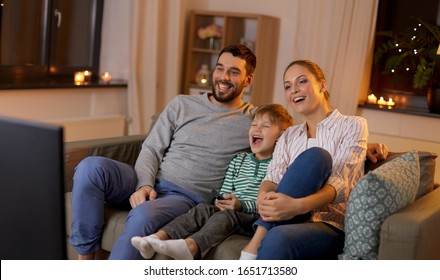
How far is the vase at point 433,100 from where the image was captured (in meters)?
4.17

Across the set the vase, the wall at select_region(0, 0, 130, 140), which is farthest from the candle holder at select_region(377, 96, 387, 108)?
the wall at select_region(0, 0, 130, 140)

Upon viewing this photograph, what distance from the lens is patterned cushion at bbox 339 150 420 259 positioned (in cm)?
207

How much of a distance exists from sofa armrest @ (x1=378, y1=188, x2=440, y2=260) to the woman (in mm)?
257

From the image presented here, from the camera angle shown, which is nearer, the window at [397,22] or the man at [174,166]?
the man at [174,166]

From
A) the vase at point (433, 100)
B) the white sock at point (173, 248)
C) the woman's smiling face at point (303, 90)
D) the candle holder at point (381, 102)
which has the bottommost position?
the white sock at point (173, 248)

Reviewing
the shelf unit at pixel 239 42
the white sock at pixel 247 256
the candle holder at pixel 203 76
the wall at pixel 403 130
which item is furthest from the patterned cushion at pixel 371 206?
the candle holder at pixel 203 76

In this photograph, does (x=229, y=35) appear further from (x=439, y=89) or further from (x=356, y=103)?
(x=439, y=89)

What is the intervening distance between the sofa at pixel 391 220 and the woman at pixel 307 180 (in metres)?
0.12

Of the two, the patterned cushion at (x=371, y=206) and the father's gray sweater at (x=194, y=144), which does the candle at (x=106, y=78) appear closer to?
the father's gray sweater at (x=194, y=144)

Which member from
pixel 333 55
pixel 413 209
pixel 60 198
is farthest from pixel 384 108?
pixel 60 198

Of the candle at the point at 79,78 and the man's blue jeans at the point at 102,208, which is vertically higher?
the candle at the point at 79,78

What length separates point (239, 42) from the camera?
4906 mm

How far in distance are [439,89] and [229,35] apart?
147cm

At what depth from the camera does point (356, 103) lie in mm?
4328
